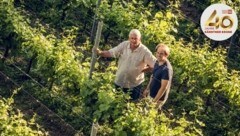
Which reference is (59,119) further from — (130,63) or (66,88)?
(130,63)

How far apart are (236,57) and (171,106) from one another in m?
3.15

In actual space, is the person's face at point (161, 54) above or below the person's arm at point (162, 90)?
above

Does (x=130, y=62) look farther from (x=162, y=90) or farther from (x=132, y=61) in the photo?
(x=162, y=90)

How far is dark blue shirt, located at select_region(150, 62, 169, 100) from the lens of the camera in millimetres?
7227

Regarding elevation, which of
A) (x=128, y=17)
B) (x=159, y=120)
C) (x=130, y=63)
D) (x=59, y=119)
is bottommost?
(x=59, y=119)

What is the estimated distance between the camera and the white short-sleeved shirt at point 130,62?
7.68m

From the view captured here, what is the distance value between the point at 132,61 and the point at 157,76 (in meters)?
0.61

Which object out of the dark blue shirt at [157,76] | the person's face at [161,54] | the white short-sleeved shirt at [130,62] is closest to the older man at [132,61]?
the white short-sleeved shirt at [130,62]

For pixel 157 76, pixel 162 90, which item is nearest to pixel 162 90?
pixel 162 90

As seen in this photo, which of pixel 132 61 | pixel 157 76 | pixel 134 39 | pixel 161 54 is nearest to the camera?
pixel 161 54

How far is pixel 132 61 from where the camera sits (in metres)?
7.77

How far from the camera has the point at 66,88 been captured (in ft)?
31.1

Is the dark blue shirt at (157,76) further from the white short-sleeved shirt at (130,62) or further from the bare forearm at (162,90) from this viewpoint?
the white short-sleeved shirt at (130,62)

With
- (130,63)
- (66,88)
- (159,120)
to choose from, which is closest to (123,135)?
(159,120)
